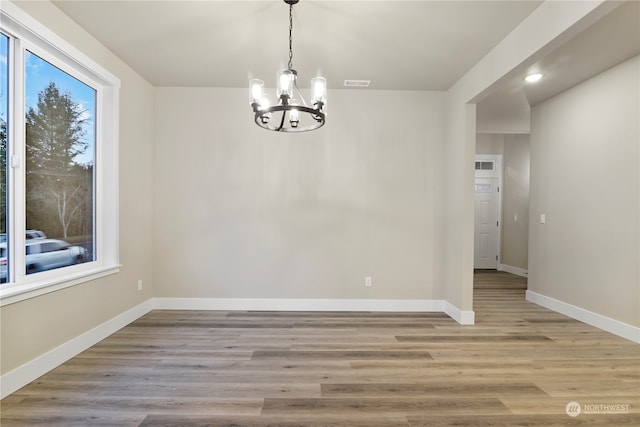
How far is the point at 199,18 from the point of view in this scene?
2424 mm

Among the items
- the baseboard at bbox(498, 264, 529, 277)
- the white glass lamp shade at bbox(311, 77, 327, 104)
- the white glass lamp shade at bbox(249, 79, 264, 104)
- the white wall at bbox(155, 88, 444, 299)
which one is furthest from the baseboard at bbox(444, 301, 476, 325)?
the baseboard at bbox(498, 264, 529, 277)

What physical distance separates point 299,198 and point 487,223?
5.03 meters

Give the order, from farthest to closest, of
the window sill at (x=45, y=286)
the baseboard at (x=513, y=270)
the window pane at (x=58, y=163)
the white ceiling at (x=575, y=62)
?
the baseboard at (x=513, y=270), the white ceiling at (x=575, y=62), the window pane at (x=58, y=163), the window sill at (x=45, y=286)

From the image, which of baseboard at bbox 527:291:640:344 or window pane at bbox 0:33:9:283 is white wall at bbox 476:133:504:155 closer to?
baseboard at bbox 527:291:640:344

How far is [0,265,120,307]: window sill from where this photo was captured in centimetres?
199

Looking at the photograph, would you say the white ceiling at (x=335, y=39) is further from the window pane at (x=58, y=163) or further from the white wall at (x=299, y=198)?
the window pane at (x=58, y=163)

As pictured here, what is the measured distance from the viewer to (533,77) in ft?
11.1

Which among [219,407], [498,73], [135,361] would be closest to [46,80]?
[135,361]

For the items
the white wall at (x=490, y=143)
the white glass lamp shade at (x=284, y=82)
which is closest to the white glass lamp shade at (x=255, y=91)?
the white glass lamp shade at (x=284, y=82)

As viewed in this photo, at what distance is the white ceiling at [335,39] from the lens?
2.29 m

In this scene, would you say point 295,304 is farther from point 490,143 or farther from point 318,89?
point 490,143
